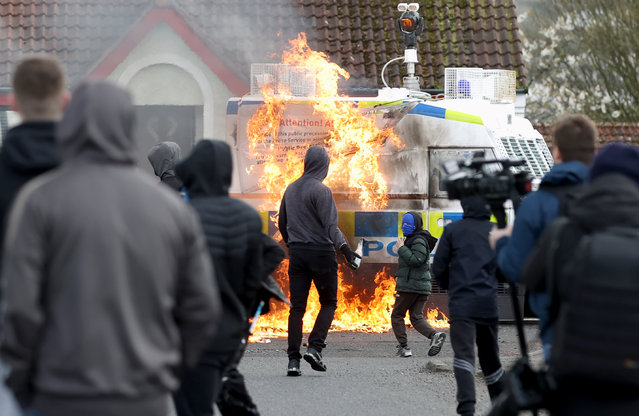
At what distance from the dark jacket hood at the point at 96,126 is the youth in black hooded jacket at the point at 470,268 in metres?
3.98

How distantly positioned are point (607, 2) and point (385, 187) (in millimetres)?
18615

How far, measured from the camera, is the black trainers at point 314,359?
9922 millimetres

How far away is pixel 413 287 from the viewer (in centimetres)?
1123

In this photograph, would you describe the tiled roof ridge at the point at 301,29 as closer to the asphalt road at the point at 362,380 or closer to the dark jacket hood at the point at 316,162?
the asphalt road at the point at 362,380

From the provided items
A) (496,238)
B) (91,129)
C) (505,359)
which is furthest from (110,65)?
(91,129)

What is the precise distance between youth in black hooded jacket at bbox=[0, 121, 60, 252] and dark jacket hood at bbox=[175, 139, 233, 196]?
55.2 inches

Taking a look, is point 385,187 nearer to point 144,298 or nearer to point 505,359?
point 505,359

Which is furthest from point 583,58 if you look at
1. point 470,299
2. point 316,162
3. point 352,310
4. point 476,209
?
point 470,299

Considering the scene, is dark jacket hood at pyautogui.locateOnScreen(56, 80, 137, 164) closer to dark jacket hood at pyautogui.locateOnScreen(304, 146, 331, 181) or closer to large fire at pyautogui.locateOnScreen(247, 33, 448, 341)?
dark jacket hood at pyautogui.locateOnScreen(304, 146, 331, 181)

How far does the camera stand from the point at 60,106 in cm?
404

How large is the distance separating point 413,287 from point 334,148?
8.32 ft

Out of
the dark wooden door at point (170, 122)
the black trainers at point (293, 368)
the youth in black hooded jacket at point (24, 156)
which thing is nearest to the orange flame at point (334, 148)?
the black trainers at point (293, 368)

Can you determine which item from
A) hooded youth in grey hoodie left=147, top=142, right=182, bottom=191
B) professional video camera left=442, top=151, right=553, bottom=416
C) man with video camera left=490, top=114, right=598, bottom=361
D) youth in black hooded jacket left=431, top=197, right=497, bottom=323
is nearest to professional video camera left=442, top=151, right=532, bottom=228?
professional video camera left=442, top=151, right=553, bottom=416

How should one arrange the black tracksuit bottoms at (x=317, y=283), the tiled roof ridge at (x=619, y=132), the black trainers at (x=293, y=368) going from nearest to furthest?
1. the black trainers at (x=293, y=368)
2. the black tracksuit bottoms at (x=317, y=283)
3. the tiled roof ridge at (x=619, y=132)
